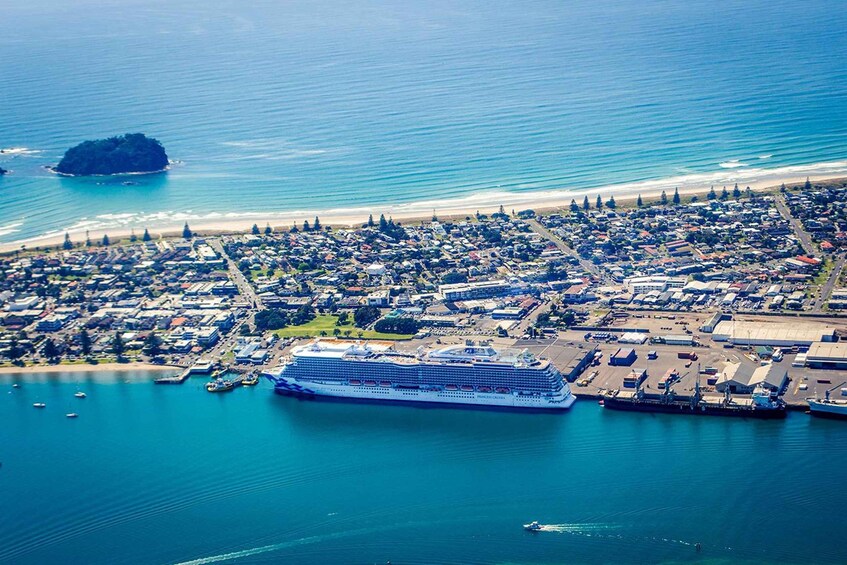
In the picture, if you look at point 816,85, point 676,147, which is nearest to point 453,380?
point 676,147

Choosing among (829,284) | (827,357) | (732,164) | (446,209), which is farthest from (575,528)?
(732,164)

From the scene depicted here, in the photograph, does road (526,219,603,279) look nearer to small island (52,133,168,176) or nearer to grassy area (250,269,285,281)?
grassy area (250,269,285,281)

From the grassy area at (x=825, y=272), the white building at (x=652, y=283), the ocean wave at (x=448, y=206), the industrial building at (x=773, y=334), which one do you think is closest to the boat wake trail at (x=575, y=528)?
the industrial building at (x=773, y=334)

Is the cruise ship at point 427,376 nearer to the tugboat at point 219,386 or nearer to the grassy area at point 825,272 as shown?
the tugboat at point 219,386

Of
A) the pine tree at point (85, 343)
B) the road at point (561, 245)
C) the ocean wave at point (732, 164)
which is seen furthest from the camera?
the ocean wave at point (732, 164)

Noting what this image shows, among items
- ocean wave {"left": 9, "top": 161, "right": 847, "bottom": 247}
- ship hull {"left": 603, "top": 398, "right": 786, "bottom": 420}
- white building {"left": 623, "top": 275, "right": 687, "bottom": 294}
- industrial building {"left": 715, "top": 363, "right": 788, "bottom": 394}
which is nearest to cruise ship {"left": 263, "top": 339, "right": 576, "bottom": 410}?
ship hull {"left": 603, "top": 398, "right": 786, "bottom": 420}

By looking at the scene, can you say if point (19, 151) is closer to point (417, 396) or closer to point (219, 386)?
point (219, 386)
